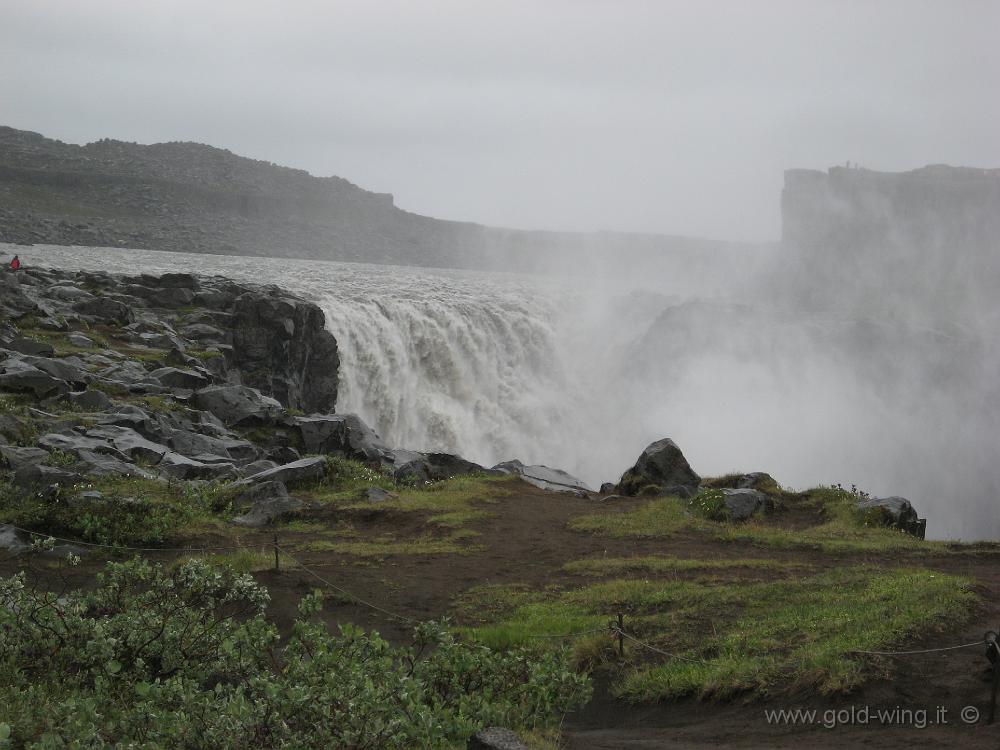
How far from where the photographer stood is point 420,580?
1388cm

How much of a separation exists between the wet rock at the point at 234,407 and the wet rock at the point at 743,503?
40.6 feet

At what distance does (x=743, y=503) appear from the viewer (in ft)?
63.7

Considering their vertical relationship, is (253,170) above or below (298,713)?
above

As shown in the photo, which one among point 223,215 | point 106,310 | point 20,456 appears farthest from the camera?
point 223,215

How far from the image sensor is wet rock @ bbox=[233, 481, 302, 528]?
16986 mm

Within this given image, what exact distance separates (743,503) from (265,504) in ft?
33.3

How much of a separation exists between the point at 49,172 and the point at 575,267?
77992 mm

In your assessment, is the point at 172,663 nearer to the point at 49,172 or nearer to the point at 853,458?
the point at 853,458

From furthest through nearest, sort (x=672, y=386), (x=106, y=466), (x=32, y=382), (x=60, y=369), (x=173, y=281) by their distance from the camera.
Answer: (x=672, y=386)
(x=173, y=281)
(x=60, y=369)
(x=32, y=382)
(x=106, y=466)

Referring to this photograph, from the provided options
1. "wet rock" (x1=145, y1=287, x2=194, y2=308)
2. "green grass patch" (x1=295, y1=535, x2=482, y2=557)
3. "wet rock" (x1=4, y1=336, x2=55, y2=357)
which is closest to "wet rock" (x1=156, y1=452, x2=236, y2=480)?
"green grass patch" (x1=295, y1=535, x2=482, y2=557)

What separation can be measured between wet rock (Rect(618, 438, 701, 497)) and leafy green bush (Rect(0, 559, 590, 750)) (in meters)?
14.3

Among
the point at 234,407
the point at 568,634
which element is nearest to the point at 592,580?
the point at 568,634

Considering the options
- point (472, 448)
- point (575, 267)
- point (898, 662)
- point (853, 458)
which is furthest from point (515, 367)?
point (575, 267)

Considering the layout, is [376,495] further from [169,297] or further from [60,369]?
[169,297]
